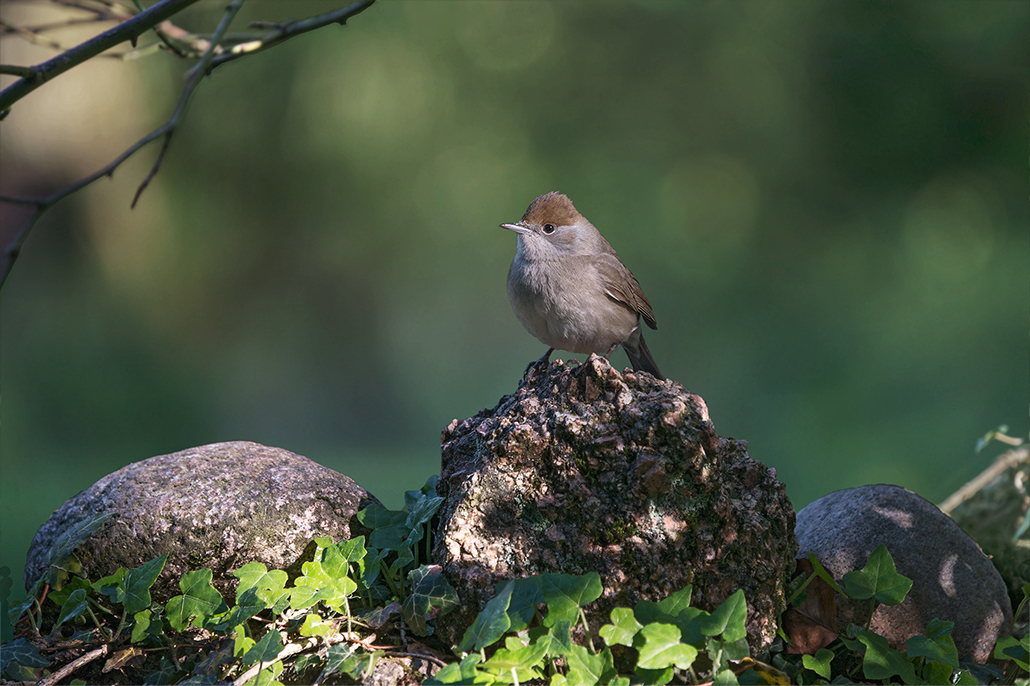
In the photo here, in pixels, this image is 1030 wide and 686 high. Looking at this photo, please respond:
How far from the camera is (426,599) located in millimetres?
2109

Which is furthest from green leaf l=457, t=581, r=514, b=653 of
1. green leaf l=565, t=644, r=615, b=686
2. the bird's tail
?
the bird's tail

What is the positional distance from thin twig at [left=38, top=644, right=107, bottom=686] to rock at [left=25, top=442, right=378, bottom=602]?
8.6 inches

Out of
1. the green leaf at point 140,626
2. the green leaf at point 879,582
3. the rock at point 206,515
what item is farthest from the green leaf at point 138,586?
the green leaf at point 879,582

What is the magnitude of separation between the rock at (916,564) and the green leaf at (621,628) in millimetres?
845

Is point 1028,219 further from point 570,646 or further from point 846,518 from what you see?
point 570,646

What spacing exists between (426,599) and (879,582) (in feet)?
4.36

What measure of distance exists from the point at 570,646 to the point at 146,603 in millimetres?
1327

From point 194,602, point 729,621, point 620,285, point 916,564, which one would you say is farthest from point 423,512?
point 916,564

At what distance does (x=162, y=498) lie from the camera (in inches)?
101

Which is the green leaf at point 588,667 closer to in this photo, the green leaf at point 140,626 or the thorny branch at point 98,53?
the green leaf at point 140,626

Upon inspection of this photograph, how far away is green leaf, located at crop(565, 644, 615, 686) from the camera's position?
1871 millimetres

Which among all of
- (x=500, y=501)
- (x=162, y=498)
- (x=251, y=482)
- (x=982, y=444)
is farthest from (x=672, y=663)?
(x=982, y=444)

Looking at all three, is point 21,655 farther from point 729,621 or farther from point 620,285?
point 620,285

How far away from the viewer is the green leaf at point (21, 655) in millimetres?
2223
